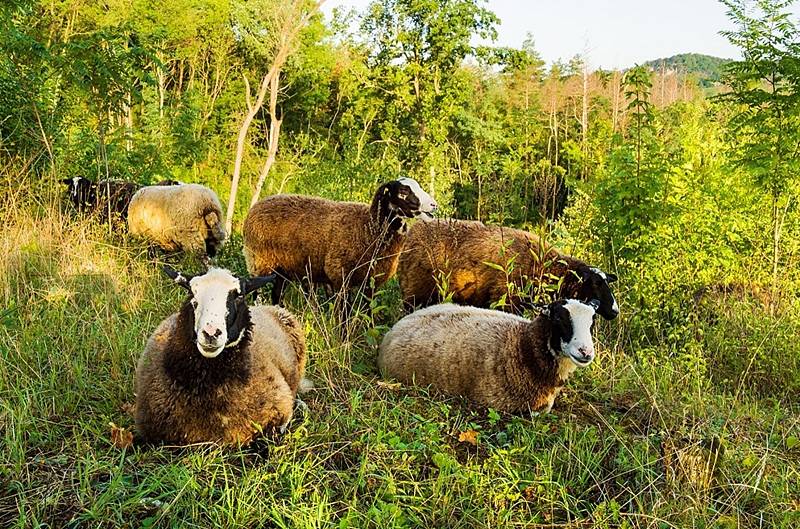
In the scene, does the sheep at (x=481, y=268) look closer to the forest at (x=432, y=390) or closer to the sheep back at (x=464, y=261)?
the sheep back at (x=464, y=261)

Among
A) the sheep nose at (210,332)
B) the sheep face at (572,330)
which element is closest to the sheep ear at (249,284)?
the sheep nose at (210,332)

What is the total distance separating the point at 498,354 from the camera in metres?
5.13

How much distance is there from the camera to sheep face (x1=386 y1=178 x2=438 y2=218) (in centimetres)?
723

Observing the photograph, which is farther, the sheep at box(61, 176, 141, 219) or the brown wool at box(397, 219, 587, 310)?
the sheep at box(61, 176, 141, 219)

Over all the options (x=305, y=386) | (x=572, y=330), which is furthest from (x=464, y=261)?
(x=305, y=386)

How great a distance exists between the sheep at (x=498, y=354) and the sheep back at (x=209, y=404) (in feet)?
4.37

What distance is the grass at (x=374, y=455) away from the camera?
330 centimetres

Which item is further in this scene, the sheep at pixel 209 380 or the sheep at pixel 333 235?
the sheep at pixel 333 235

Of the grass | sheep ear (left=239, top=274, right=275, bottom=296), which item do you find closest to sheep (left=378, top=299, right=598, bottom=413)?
the grass

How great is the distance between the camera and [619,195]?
7688mm

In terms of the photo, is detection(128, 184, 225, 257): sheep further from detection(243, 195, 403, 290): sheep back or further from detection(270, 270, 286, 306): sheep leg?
detection(270, 270, 286, 306): sheep leg

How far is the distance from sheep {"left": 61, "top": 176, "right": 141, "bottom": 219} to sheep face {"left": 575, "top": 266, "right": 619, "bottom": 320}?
7027 mm

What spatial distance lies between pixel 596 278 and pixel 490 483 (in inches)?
135

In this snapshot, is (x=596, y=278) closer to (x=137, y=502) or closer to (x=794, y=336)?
(x=794, y=336)
